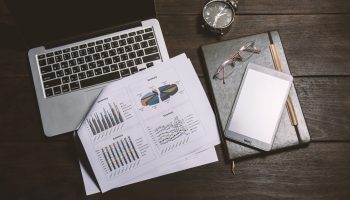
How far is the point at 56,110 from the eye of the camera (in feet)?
3.03

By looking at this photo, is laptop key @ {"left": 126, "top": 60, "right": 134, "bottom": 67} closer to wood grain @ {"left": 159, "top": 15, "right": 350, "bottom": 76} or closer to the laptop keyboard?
the laptop keyboard

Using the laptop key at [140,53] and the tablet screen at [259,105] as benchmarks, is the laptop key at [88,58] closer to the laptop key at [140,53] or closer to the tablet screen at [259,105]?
the laptop key at [140,53]

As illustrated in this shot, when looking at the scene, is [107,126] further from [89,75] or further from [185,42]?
[185,42]

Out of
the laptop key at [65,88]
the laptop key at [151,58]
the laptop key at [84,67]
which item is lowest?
the laptop key at [65,88]

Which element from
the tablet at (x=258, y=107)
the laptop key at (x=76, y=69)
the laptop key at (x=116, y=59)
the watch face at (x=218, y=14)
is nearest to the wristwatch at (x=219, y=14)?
the watch face at (x=218, y=14)

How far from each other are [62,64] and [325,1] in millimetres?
691

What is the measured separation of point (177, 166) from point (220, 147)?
0.11 m

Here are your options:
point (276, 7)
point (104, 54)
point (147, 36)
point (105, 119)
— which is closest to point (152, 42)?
point (147, 36)

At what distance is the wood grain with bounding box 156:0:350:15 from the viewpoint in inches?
39.4

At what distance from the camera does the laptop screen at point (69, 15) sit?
33.8 inches

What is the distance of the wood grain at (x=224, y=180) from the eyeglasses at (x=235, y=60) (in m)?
0.18

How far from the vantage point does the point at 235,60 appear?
95 centimetres

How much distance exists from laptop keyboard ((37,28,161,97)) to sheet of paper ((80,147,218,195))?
0.21m

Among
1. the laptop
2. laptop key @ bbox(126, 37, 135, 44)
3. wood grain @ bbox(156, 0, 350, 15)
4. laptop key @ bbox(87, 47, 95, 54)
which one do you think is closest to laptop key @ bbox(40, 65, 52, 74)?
the laptop
